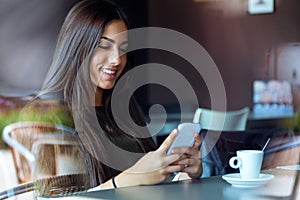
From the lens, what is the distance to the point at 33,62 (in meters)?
4.67

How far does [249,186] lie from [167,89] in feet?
14.2

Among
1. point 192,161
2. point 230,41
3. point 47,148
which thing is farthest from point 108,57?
point 230,41

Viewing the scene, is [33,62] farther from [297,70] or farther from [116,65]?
[116,65]

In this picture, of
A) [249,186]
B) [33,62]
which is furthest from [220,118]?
[249,186]

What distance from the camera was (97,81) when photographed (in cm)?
194

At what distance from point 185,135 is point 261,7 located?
436cm

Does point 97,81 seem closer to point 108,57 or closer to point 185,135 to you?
point 108,57

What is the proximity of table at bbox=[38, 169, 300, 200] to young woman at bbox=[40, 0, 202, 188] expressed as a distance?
1.29 ft

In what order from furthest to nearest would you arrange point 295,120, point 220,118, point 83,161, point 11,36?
point 295,120, point 11,36, point 220,118, point 83,161

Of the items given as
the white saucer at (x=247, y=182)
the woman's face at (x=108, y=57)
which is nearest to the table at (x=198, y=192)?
the white saucer at (x=247, y=182)

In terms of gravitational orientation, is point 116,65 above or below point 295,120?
above

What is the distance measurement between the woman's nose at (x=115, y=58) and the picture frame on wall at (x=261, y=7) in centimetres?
379

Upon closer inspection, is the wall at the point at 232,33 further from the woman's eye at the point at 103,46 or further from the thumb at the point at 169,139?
the thumb at the point at 169,139

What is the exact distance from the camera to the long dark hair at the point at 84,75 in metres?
1.83
